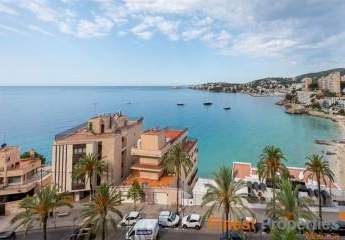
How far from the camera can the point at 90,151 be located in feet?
129

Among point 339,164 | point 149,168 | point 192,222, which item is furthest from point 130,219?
point 339,164

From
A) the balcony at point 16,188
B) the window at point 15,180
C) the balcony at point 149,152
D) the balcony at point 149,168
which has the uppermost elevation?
the balcony at point 149,152

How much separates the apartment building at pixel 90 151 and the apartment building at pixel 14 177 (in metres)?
4.26

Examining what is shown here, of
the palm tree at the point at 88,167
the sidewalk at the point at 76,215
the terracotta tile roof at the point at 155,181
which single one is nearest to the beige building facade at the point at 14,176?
the sidewalk at the point at 76,215

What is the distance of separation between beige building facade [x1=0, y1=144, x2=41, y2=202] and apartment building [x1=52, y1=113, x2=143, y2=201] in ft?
14.0

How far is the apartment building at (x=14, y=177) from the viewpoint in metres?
38.1

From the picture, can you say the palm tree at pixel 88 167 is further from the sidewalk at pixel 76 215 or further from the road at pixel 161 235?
the road at pixel 161 235

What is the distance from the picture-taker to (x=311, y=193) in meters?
37.8

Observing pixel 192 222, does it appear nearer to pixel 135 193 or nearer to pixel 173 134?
pixel 135 193

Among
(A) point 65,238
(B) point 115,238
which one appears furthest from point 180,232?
(A) point 65,238

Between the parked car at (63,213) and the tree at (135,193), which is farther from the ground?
the tree at (135,193)

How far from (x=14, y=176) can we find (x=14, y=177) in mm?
132

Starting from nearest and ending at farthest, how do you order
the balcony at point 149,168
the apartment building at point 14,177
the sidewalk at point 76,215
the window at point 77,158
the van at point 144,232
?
the van at point 144,232 → the sidewalk at point 76,215 → the apartment building at point 14,177 → the window at point 77,158 → the balcony at point 149,168

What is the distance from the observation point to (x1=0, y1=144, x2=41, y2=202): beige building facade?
3809 centimetres
